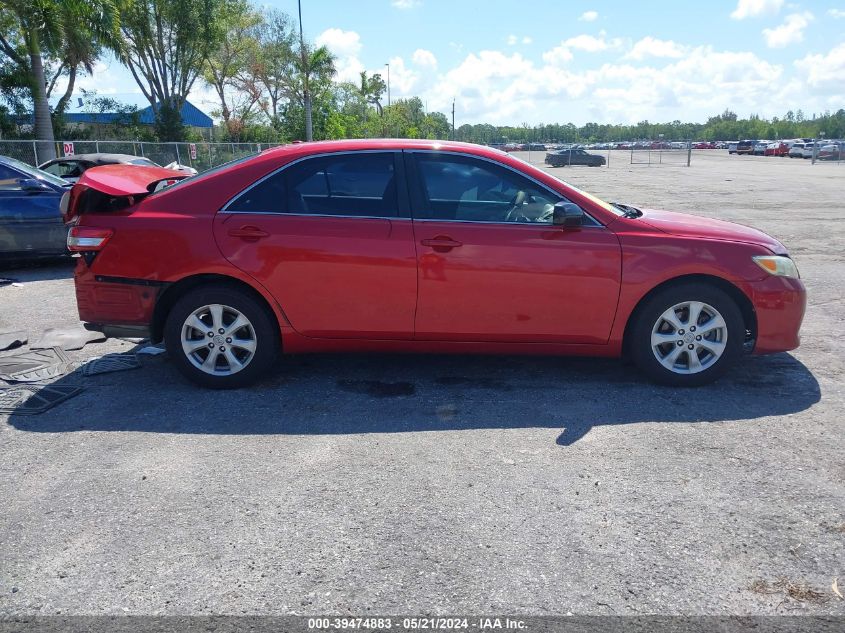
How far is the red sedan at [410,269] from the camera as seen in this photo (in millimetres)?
4758

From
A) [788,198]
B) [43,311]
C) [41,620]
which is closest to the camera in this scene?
[41,620]

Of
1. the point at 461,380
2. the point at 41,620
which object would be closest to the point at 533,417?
the point at 461,380

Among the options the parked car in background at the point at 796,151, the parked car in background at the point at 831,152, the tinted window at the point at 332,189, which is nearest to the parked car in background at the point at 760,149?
the parked car in background at the point at 796,151

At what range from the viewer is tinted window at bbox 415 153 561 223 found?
4.84 metres

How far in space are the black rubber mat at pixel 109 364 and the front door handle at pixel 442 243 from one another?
252 centimetres

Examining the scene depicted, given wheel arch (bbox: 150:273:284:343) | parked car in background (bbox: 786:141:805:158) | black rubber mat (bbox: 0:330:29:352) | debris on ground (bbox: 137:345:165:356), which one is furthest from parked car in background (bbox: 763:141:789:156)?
black rubber mat (bbox: 0:330:29:352)

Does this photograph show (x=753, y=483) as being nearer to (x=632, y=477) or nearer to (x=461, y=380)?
(x=632, y=477)

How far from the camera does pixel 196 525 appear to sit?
3234mm

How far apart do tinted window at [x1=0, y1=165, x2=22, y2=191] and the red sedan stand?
4806 millimetres

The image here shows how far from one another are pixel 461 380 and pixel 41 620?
3.10 m

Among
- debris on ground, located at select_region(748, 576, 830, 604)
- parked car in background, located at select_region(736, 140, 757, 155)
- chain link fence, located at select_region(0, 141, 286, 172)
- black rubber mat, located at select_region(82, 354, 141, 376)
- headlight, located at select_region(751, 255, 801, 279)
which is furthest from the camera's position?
parked car in background, located at select_region(736, 140, 757, 155)

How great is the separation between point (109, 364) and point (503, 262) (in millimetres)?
3173

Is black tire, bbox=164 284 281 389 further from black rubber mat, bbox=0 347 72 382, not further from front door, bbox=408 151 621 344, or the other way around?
black rubber mat, bbox=0 347 72 382

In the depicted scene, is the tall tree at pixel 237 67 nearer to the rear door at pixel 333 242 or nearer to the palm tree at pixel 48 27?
the palm tree at pixel 48 27
